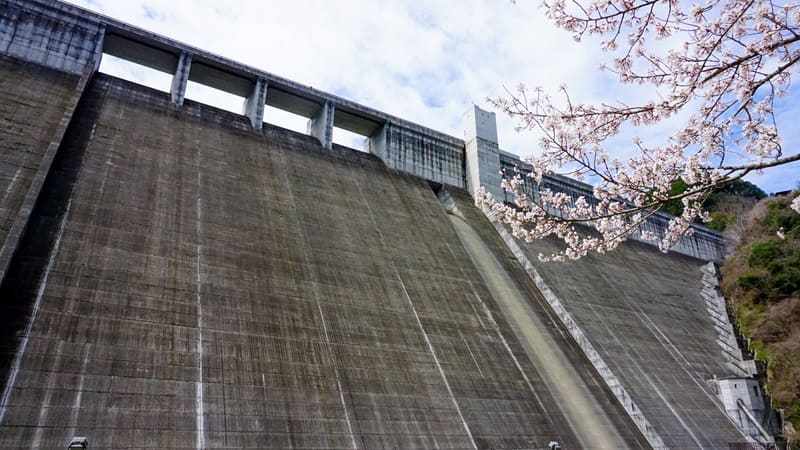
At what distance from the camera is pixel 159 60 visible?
62.9 feet

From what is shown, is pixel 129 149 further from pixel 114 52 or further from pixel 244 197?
pixel 114 52

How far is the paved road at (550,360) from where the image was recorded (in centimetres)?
1298

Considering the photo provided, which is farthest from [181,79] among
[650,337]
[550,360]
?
[650,337]

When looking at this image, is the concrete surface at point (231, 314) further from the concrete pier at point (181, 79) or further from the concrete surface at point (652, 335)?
the concrete surface at point (652, 335)

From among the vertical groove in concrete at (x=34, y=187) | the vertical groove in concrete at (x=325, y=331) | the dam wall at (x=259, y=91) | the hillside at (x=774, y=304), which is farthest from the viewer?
the hillside at (x=774, y=304)

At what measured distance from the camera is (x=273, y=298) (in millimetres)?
11828

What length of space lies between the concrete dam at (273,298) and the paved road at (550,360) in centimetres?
7

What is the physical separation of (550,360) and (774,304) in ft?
51.1

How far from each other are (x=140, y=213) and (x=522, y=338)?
34.6 feet

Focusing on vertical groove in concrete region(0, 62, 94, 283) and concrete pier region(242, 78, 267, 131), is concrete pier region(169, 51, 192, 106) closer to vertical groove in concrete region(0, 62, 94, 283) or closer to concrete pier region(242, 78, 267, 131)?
concrete pier region(242, 78, 267, 131)

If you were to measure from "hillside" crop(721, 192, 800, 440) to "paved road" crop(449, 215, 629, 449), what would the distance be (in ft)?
26.7

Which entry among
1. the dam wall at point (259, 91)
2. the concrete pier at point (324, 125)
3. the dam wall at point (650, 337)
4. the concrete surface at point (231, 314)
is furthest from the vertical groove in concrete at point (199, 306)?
the dam wall at point (650, 337)

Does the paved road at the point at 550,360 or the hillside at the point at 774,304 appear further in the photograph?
the hillside at the point at 774,304

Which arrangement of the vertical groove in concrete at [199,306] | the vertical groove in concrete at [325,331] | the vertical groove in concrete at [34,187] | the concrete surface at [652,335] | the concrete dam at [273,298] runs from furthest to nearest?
the concrete surface at [652,335], the vertical groove in concrete at [325,331], the vertical groove in concrete at [34,187], the concrete dam at [273,298], the vertical groove in concrete at [199,306]
